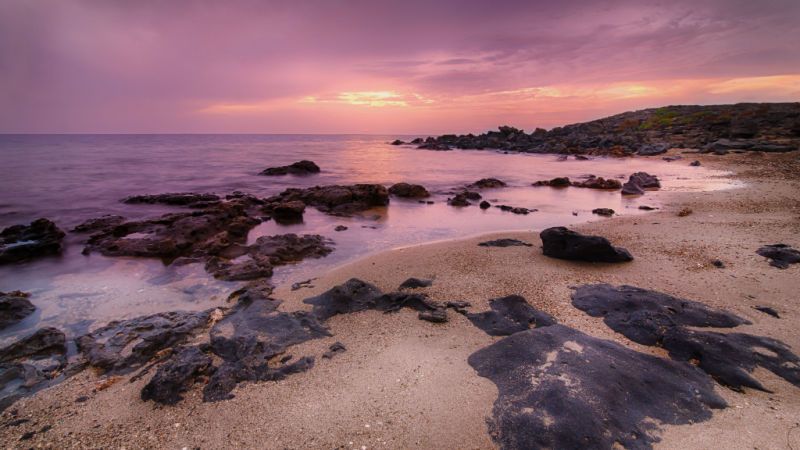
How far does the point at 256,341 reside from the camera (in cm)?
611

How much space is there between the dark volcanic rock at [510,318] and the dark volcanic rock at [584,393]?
793 mm

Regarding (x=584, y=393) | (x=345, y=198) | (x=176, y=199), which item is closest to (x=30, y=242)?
(x=176, y=199)

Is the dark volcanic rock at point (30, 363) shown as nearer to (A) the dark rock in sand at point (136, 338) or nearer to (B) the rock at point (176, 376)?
(A) the dark rock in sand at point (136, 338)

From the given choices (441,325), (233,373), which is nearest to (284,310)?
(233,373)

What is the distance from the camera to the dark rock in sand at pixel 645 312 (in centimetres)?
604

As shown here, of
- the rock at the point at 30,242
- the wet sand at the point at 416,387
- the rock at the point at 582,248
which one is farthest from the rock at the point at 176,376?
the rock at the point at 30,242

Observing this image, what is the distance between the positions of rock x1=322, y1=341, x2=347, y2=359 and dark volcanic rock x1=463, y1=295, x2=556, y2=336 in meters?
2.26

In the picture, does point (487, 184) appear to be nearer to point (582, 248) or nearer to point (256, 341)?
point (582, 248)

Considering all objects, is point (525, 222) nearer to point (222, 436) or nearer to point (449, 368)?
point (449, 368)

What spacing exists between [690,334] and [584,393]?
2.48 m

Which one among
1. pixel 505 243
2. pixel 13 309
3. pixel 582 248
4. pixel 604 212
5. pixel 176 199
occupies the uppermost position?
pixel 582 248

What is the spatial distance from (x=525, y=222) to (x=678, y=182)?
48.1 ft

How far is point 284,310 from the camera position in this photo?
7.47 m

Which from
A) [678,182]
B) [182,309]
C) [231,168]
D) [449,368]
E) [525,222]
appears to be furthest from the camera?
[231,168]
